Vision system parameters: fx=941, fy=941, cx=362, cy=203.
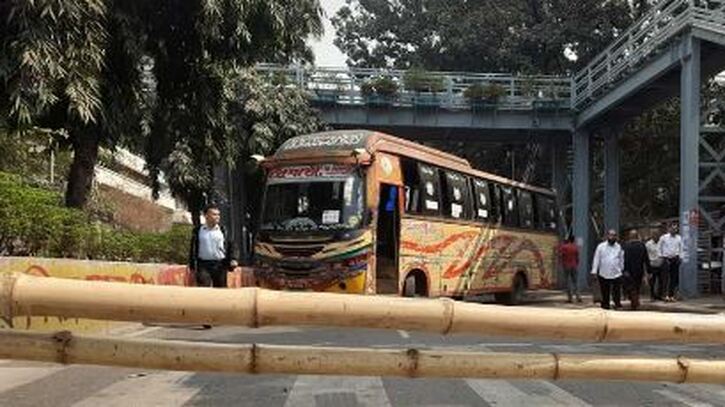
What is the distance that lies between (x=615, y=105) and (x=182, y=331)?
2246 cm

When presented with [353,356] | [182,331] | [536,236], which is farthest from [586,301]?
[353,356]

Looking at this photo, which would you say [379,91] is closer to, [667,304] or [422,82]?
[422,82]

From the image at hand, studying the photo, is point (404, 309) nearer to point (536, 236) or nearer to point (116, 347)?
point (116, 347)

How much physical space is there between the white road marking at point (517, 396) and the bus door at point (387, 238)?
9374 millimetres

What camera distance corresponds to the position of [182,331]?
12953 millimetres

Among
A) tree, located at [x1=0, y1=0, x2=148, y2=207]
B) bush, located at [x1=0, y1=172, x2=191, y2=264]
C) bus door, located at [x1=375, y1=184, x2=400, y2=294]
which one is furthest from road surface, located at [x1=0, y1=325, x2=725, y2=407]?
bus door, located at [x1=375, y1=184, x2=400, y2=294]

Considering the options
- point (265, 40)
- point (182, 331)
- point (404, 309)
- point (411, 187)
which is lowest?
point (182, 331)

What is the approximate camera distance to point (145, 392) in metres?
8.37

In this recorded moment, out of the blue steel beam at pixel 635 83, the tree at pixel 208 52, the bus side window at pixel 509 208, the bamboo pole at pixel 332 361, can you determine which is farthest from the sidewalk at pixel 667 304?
the bamboo pole at pixel 332 361

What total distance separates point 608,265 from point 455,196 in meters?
3.60

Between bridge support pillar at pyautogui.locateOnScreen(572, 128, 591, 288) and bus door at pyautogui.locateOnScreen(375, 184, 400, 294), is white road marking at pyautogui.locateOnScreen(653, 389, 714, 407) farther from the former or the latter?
bridge support pillar at pyautogui.locateOnScreen(572, 128, 591, 288)

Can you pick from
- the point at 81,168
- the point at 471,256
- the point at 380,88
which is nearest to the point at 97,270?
the point at 81,168

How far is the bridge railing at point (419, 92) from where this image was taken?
121 feet

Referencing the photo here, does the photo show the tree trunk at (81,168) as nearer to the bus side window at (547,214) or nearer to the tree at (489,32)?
the bus side window at (547,214)
